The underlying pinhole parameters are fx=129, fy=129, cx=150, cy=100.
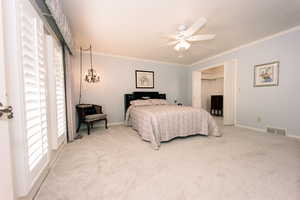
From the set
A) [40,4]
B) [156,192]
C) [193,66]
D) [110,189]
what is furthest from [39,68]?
[193,66]

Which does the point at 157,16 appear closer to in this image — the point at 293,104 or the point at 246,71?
the point at 246,71

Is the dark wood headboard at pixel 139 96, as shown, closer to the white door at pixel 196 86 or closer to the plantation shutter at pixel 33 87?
the white door at pixel 196 86

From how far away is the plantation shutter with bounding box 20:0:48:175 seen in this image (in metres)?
1.25

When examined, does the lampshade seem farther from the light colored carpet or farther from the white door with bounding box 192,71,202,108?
the white door with bounding box 192,71,202,108

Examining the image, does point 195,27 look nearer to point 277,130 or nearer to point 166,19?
point 166,19

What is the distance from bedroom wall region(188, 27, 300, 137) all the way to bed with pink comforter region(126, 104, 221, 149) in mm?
1432

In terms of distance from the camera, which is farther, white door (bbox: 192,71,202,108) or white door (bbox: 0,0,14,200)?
white door (bbox: 192,71,202,108)

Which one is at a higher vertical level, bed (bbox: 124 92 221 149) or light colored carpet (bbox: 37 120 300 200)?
bed (bbox: 124 92 221 149)

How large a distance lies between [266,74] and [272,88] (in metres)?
0.38

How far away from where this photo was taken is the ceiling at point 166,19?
1987mm

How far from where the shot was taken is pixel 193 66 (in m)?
5.70

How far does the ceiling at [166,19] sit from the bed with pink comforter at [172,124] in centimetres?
183

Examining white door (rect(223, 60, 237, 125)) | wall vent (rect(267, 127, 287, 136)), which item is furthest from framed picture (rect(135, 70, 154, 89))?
wall vent (rect(267, 127, 287, 136))

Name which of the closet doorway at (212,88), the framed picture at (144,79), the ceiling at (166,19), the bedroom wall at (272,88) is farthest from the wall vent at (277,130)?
the framed picture at (144,79)
